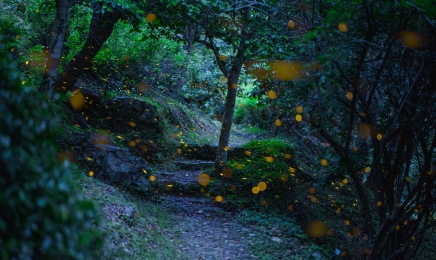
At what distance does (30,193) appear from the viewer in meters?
2.21

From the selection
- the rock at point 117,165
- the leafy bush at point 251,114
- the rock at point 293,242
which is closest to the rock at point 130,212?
the rock at point 117,165

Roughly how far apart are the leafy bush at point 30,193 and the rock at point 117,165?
6012 mm

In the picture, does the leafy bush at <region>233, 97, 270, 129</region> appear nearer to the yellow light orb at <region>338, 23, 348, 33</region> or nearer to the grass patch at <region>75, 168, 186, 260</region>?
the grass patch at <region>75, 168, 186, 260</region>

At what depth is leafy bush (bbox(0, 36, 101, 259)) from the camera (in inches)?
84.2

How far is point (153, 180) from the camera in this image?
923cm

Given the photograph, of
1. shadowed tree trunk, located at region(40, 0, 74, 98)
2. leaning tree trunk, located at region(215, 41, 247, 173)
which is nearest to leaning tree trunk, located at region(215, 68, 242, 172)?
leaning tree trunk, located at region(215, 41, 247, 173)

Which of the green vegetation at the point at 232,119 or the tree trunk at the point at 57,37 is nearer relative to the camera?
the green vegetation at the point at 232,119

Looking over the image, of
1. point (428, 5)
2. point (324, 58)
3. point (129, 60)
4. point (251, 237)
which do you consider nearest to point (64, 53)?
point (129, 60)

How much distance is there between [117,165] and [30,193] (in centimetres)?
634

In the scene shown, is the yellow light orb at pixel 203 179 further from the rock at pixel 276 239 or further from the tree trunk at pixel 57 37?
the tree trunk at pixel 57 37

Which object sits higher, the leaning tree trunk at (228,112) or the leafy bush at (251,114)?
the leafy bush at (251,114)

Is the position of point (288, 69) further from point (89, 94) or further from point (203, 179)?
point (89, 94)

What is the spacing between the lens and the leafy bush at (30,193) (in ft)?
7.02

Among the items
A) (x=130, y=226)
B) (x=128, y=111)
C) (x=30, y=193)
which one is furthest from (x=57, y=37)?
(x=30, y=193)
